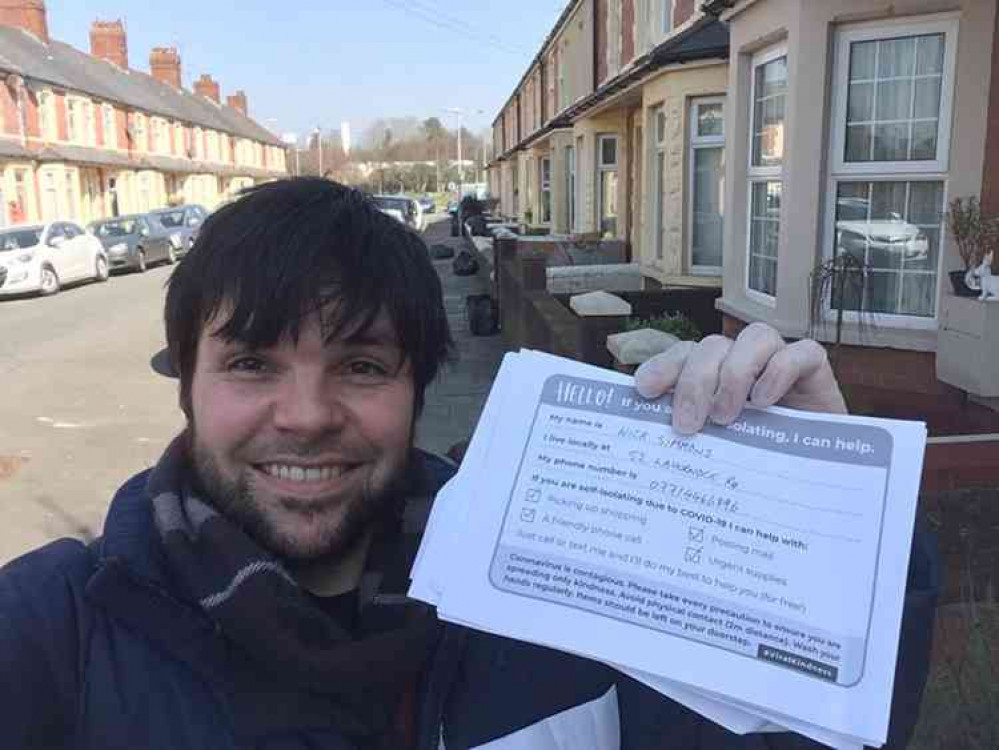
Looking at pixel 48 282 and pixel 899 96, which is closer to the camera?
pixel 899 96

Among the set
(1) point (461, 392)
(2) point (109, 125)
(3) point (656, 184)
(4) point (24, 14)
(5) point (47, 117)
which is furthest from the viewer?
(2) point (109, 125)

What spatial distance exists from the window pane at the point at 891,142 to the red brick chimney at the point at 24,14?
130 feet

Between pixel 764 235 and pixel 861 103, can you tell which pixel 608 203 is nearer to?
pixel 764 235

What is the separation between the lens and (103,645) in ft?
4.27

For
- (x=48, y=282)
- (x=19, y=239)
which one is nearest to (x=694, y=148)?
(x=48, y=282)

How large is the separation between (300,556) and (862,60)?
20.5ft

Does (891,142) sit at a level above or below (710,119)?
below

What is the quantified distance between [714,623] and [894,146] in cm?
603

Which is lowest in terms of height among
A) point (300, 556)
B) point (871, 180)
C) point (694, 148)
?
point (300, 556)

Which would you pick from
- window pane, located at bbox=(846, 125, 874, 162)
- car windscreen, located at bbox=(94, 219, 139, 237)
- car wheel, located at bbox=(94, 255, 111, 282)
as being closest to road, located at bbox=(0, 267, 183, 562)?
window pane, located at bbox=(846, 125, 874, 162)

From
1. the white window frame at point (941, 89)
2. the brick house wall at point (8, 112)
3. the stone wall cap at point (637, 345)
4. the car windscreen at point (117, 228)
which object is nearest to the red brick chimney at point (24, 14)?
the brick house wall at point (8, 112)

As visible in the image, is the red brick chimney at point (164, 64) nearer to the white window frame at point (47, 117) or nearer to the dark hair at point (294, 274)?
the white window frame at point (47, 117)

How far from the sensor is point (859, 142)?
6.64 meters

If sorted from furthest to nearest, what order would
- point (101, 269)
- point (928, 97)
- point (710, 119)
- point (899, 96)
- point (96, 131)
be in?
point (96, 131), point (101, 269), point (710, 119), point (899, 96), point (928, 97)
